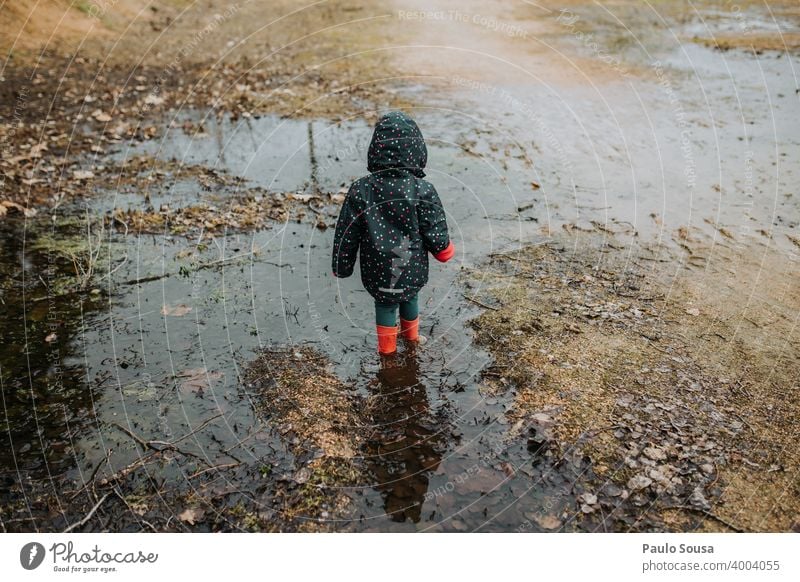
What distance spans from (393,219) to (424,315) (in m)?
1.39

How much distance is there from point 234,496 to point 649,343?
3627mm

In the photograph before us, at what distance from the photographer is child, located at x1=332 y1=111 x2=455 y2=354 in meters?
4.55

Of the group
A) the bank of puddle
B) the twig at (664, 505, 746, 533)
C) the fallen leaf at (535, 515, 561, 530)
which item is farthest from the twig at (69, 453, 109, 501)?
the twig at (664, 505, 746, 533)

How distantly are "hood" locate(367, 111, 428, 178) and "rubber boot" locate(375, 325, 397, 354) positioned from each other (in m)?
1.33

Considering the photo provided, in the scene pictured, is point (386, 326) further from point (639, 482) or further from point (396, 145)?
point (639, 482)

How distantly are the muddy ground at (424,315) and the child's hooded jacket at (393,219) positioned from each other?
0.80 meters

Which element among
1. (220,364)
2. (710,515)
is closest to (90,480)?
(220,364)

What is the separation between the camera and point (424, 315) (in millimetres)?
5875

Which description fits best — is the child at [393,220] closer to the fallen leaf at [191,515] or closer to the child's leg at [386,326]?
the child's leg at [386,326]

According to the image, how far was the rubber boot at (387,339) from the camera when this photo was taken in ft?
17.1

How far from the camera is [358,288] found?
20.7ft

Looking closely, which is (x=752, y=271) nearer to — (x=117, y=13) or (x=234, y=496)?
(x=234, y=496)
